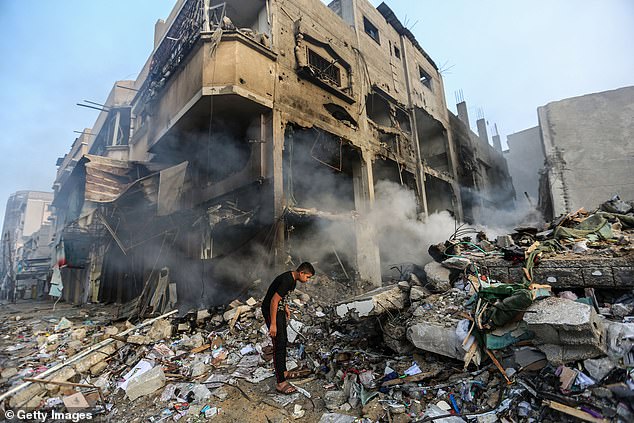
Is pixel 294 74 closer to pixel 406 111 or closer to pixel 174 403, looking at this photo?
pixel 406 111

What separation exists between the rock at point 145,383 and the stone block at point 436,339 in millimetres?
3386

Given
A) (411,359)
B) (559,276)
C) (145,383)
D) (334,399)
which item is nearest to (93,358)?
(145,383)

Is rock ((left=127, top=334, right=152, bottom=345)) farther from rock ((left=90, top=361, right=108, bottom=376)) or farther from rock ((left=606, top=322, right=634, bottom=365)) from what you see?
rock ((left=606, top=322, right=634, bottom=365))

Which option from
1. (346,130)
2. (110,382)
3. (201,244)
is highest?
(346,130)

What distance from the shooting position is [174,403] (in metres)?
3.57

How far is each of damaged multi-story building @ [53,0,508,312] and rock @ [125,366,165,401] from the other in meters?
3.21

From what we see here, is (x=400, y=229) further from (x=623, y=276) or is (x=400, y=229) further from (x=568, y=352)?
(x=568, y=352)

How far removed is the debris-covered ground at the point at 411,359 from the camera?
8.36 feet

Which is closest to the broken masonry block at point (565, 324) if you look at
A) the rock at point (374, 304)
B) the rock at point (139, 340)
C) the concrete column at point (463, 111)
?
the rock at point (374, 304)

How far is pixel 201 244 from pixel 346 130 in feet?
19.2

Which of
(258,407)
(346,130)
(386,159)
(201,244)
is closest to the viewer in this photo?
(258,407)

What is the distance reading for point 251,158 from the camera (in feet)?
25.5

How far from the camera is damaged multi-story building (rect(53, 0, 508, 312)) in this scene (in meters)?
7.51

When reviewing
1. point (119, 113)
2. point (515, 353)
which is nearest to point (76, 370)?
point (515, 353)
